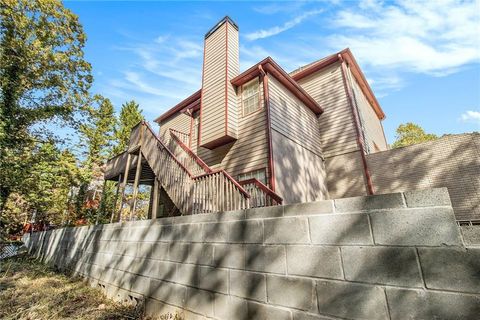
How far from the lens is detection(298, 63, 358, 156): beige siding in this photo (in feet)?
34.0

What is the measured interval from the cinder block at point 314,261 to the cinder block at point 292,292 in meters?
0.08

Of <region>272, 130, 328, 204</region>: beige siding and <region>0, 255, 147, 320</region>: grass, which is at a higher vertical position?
<region>272, 130, 328, 204</region>: beige siding

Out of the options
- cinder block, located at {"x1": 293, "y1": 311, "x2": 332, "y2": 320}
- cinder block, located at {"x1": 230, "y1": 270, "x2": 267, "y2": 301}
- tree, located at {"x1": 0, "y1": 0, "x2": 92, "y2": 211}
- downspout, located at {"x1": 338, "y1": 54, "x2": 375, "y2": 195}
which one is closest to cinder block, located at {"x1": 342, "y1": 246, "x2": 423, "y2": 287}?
cinder block, located at {"x1": 293, "y1": 311, "x2": 332, "y2": 320}

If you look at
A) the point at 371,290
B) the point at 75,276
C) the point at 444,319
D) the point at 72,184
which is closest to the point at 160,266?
the point at 371,290

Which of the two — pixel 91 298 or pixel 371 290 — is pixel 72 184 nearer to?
pixel 91 298

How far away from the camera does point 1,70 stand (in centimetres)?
1330

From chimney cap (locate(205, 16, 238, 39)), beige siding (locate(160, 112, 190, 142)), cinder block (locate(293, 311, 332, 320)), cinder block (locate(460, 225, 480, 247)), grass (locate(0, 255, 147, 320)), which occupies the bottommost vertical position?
grass (locate(0, 255, 147, 320))

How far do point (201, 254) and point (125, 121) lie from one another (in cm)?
2466

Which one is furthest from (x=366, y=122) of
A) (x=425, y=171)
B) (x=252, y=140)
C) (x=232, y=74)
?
(x=232, y=74)

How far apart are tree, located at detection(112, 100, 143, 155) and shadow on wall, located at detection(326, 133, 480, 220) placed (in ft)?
66.8

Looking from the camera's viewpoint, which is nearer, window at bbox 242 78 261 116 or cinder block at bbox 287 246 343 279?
cinder block at bbox 287 246 343 279

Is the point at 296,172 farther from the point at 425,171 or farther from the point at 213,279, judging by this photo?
the point at 213,279

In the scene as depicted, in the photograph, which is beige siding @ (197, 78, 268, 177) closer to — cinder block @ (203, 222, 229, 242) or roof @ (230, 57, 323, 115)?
roof @ (230, 57, 323, 115)

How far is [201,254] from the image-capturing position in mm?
2965
